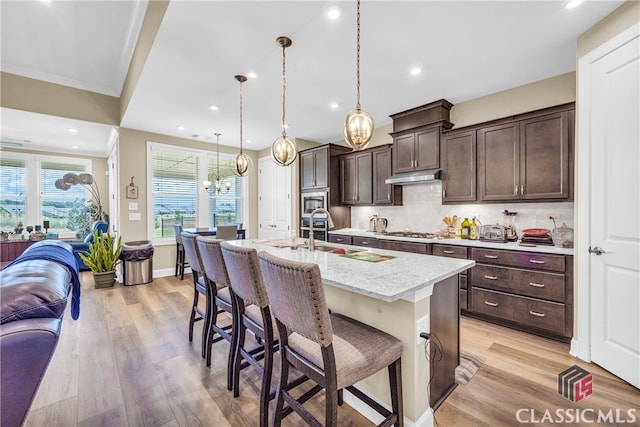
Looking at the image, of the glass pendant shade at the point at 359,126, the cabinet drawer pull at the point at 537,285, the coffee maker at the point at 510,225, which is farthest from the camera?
the coffee maker at the point at 510,225

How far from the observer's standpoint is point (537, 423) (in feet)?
5.32

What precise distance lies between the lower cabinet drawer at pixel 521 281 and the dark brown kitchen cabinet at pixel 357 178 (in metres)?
2.04

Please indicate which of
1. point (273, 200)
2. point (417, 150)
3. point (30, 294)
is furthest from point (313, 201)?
point (30, 294)

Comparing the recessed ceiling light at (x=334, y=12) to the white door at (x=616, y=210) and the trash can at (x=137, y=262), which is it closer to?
the white door at (x=616, y=210)

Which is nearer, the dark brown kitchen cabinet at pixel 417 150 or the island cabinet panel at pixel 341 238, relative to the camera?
the dark brown kitchen cabinet at pixel 417 150

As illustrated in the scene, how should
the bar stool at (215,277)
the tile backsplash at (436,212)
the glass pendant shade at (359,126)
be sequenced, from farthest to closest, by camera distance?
the tile backsplash at (436,212)
the glass pendant shade at (359,126)
the bar stool at (215,277)

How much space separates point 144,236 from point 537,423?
5.73 m

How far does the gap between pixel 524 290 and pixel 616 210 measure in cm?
107

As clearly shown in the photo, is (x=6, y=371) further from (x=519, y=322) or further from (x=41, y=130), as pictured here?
(x=41, y=130)

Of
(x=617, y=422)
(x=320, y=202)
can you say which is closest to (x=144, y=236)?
(x=320, y=202)

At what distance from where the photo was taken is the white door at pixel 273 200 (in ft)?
18.5

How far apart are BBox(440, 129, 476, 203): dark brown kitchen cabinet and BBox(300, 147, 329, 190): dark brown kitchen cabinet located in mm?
2019

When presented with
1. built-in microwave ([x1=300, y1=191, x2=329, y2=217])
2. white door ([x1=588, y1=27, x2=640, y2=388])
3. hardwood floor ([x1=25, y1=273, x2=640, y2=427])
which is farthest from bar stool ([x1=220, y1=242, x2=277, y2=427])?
built-in microwave ([x1=300, y1=191, x2=329, y2=217])

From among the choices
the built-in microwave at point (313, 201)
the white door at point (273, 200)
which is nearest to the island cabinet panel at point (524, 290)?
the built-in microwave at point (313, 201)
